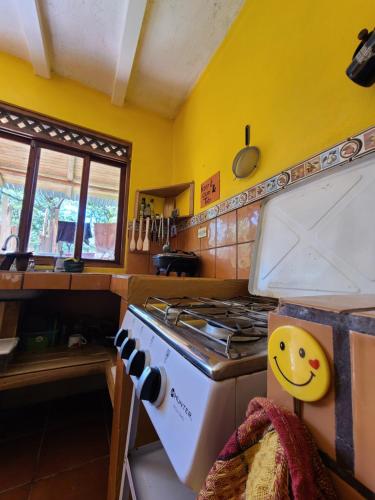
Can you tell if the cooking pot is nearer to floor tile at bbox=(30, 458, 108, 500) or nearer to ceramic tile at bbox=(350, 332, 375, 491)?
floor tile at bbox=(30, 458, 108, 500)

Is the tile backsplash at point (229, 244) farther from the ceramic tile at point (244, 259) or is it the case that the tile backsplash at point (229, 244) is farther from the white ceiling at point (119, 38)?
the white ceiling at point (119, 38)

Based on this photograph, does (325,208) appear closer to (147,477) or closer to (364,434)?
(364,434)

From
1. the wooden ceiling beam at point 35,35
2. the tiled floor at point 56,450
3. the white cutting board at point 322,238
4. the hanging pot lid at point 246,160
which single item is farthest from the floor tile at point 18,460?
the wooden ceiling beam at point 35,35

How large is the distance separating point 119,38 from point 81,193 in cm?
106

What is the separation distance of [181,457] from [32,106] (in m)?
2.13

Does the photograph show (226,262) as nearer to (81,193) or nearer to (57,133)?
(81,193)

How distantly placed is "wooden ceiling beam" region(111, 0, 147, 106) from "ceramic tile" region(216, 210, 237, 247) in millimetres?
1216

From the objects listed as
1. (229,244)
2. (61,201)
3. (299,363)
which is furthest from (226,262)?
(61,201)

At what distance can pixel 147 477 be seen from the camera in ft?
1.67

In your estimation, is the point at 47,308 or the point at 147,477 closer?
the point at 147,477

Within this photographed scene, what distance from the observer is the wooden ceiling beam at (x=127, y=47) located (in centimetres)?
116

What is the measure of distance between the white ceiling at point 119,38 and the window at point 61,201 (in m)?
0.57

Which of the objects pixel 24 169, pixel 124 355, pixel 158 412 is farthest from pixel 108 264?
pixel 158 412

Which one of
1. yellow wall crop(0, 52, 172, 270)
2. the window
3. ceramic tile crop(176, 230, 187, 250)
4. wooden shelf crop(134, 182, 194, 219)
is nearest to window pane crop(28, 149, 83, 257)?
the window
